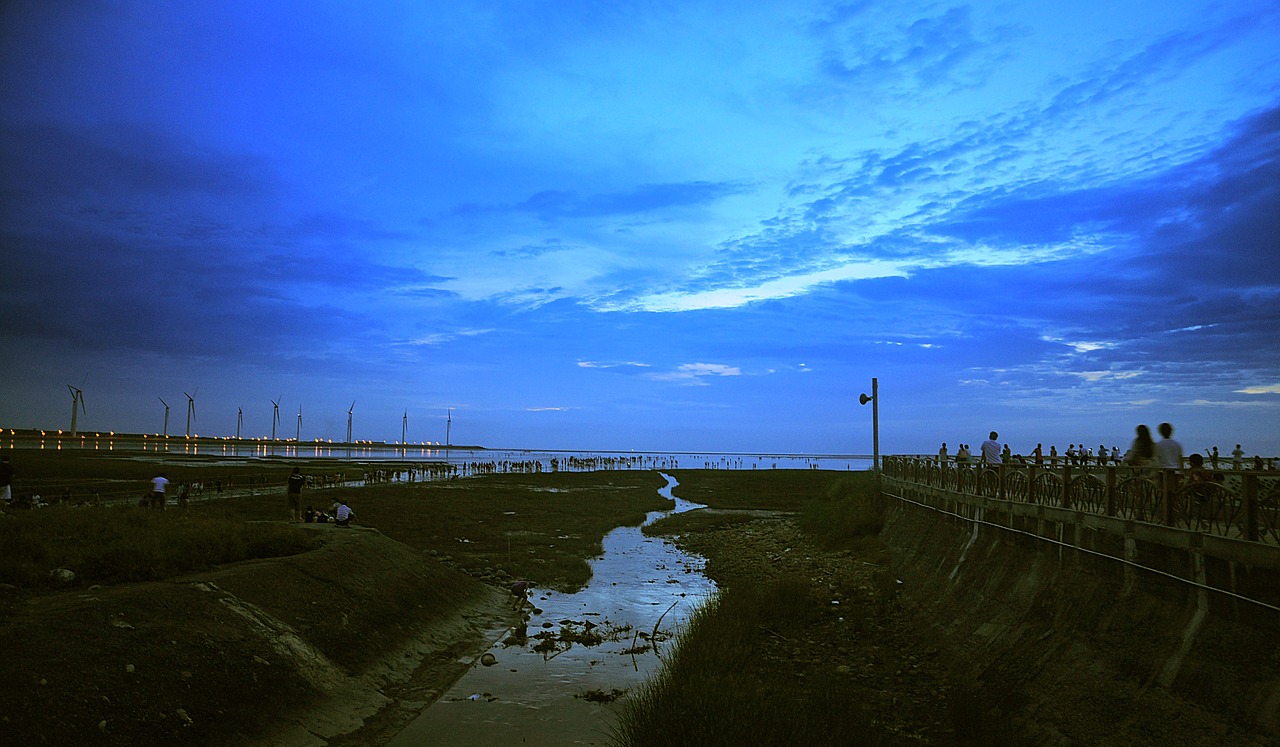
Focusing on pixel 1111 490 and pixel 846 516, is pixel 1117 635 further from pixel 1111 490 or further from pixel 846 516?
pixel 846 516

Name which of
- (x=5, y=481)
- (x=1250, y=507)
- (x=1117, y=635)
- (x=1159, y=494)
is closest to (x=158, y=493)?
(x=5, y=481)

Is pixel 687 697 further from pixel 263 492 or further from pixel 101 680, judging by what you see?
pixel 263 492

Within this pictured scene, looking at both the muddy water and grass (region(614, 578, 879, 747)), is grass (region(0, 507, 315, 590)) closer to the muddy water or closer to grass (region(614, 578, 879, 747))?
the muddy water

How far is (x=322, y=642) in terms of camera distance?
15.2 metres

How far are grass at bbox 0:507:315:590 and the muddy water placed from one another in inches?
→ 269

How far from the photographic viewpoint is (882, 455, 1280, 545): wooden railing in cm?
942

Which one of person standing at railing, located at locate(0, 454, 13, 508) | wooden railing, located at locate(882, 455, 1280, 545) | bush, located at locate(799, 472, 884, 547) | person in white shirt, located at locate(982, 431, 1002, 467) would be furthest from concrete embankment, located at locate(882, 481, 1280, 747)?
person standing at railing, located at locate(0, 454, 13, 508)

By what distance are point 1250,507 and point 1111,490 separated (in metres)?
3.58

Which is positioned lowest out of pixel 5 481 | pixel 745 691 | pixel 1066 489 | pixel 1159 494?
pixel 745 691

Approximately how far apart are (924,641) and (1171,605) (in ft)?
23.1

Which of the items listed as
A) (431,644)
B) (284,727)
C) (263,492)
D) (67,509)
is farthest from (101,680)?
(263,492)

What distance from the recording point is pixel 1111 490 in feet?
41.9

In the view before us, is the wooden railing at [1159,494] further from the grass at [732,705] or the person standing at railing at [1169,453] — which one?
the grass at [732,705]

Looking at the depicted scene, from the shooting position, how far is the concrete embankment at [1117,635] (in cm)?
872
